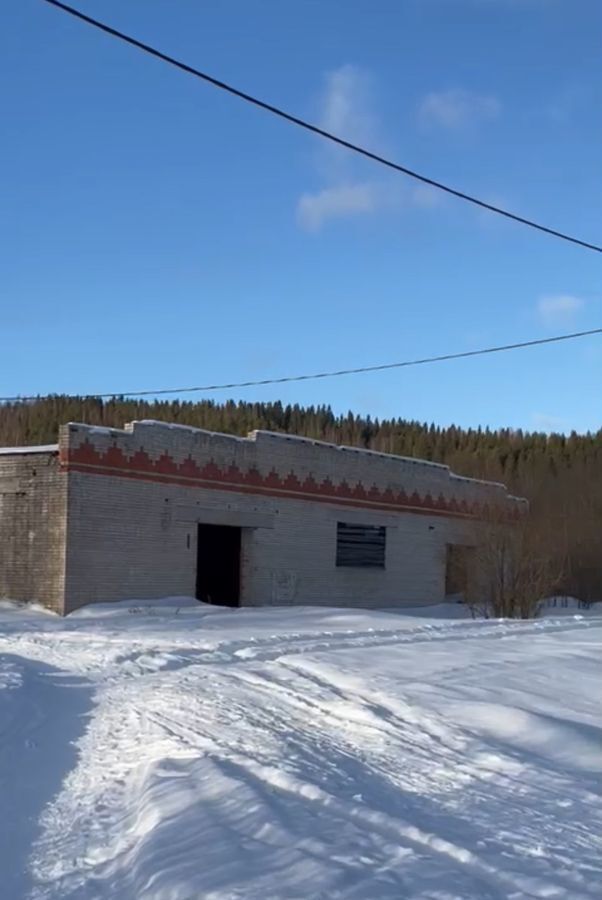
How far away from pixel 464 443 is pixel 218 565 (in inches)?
1443

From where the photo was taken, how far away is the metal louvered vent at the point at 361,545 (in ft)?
102

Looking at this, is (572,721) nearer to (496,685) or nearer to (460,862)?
(496,685)

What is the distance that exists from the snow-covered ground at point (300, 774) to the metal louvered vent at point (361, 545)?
14384 mm

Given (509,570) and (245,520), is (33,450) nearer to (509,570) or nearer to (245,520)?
(245,520)

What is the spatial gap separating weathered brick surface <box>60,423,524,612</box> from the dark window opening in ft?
2.06

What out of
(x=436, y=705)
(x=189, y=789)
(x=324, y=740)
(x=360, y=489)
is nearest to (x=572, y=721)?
(x=436, y=705)

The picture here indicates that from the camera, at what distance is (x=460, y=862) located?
5660 millimetres

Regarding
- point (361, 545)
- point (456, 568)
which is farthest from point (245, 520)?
point (456, 568)

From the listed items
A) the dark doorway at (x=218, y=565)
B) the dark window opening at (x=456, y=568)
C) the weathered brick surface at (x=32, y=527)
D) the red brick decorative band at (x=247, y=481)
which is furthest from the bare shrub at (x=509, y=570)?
the weathered brick surface at (x=32, y=527)

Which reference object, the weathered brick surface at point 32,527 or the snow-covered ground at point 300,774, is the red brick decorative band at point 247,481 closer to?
the weathered brick surface at point 32,527

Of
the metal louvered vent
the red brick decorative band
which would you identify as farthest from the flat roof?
the metal louvered vent

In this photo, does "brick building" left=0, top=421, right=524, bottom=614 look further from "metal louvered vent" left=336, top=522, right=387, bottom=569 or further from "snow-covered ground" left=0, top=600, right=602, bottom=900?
"snow-covered ground" left=0, top=600, right=602, bottom=900

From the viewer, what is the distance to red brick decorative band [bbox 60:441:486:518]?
79.0 ft

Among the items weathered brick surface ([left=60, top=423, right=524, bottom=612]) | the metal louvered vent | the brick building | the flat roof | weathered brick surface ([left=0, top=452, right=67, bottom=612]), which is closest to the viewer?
weathered brick surface ([left=0, top=452, right=67, bottom=612])
